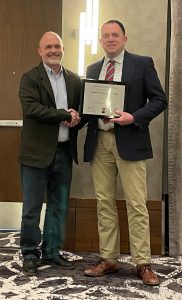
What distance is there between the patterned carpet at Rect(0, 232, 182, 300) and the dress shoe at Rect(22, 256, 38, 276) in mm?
37

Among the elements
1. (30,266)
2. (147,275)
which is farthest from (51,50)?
(147,275)

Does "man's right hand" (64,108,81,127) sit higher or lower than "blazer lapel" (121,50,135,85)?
lower

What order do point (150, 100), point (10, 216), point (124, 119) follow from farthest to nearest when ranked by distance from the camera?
point (10, 216)
point (150, 100)
point (124, 119)

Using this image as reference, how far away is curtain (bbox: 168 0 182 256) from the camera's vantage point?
9.08 ft

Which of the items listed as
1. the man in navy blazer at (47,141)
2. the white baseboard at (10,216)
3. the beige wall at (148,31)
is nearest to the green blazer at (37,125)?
the man in navy blazer at (47,141)

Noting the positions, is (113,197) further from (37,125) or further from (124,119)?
(37,125)

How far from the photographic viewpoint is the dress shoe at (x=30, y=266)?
2.37 metres

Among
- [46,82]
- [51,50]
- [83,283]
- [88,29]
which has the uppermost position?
[88,29]

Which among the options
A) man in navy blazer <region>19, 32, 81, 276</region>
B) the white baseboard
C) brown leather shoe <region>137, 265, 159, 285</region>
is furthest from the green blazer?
the white baseboard

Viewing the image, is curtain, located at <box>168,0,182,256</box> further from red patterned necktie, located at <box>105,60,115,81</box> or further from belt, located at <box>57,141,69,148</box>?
belt, located at <box>57,141,69,148</box>

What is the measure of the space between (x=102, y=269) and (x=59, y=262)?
12.1 inches

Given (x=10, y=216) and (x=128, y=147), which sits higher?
(x=128, y=147)

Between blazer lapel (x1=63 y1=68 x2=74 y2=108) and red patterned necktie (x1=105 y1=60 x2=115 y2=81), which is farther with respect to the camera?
blazer lapel (x1=63 y1=68 x2=74 y2=108)

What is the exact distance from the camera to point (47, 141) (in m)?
2.41
